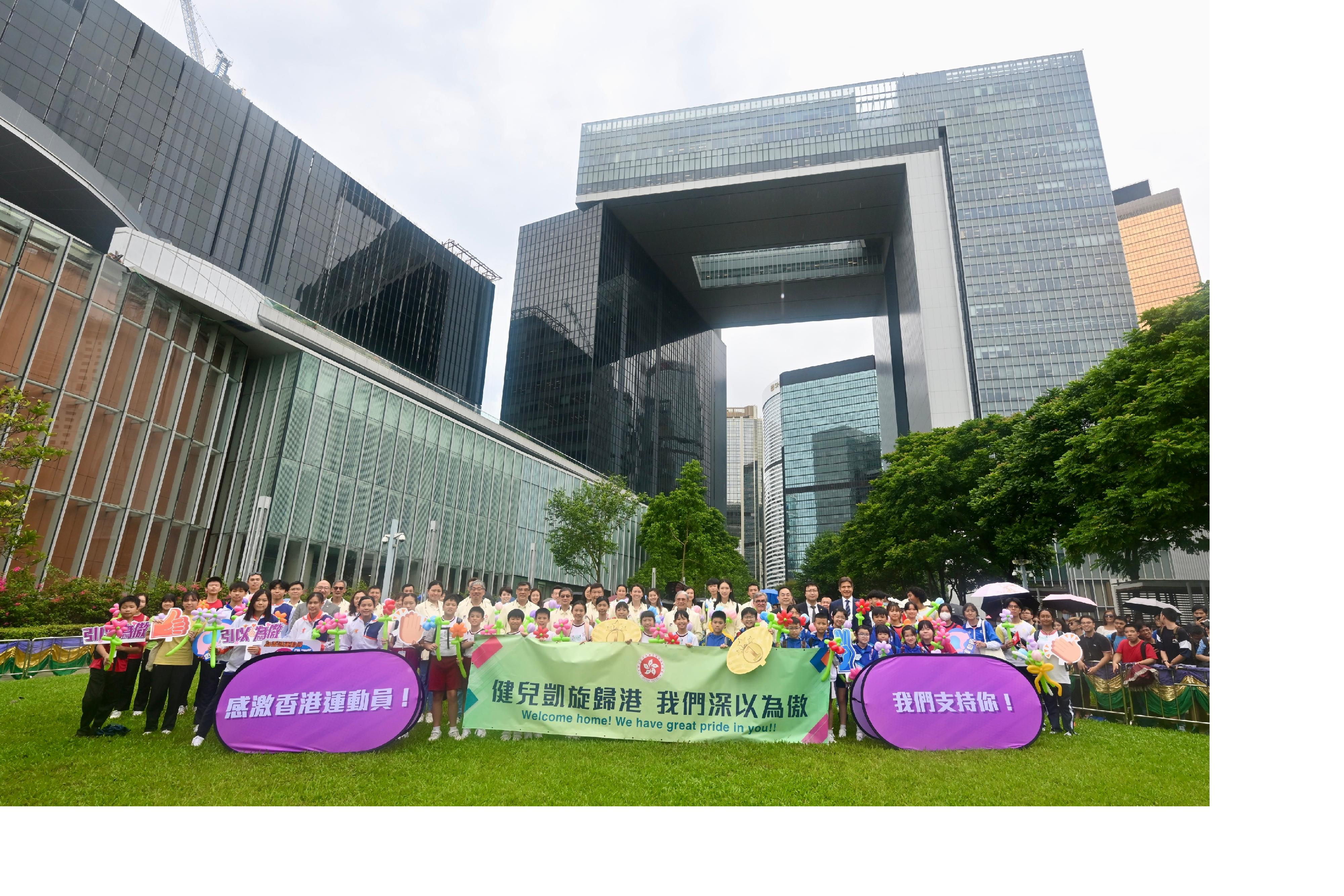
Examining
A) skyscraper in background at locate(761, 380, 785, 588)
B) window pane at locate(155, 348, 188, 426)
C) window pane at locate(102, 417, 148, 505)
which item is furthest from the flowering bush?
skyscraper in background at locate(761, 380, 785, 588)

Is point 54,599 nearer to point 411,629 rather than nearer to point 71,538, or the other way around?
point 71,538

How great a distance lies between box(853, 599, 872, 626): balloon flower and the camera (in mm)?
9633

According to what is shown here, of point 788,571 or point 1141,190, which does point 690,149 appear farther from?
point 1141,190

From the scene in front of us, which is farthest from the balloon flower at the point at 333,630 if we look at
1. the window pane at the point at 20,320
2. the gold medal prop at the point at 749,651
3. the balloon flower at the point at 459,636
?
the window pane at the point at 20,320

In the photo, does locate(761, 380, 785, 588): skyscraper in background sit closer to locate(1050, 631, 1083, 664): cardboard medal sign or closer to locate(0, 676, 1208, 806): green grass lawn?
locate(1050, 631, 1083, 664): cardboard medal sign

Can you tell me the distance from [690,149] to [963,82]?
2940cm

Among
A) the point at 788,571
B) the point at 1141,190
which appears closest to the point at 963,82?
the point at 1141,190

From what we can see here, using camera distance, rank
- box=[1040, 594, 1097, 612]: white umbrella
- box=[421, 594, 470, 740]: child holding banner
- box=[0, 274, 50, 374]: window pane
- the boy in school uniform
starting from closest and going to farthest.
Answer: box=[421, 594, 470, 740]: child holding banner
the boy in school uniform
box=[0, 274, 50, 374]: window pane
box=[1040, 594, 1097, 612]: white umbrella

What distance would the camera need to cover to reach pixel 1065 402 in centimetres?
2162

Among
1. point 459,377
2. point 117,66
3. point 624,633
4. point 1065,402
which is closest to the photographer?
point 624,633

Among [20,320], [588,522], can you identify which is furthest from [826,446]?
[20,320]

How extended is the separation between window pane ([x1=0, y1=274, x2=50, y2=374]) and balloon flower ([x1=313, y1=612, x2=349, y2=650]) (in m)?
A: 20.8

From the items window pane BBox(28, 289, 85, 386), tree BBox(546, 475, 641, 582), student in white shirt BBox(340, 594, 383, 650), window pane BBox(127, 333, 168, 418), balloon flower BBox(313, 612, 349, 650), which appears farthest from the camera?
tree BBox(546, 475, 641, 582)

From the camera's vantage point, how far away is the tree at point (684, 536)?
3894 centimetres
